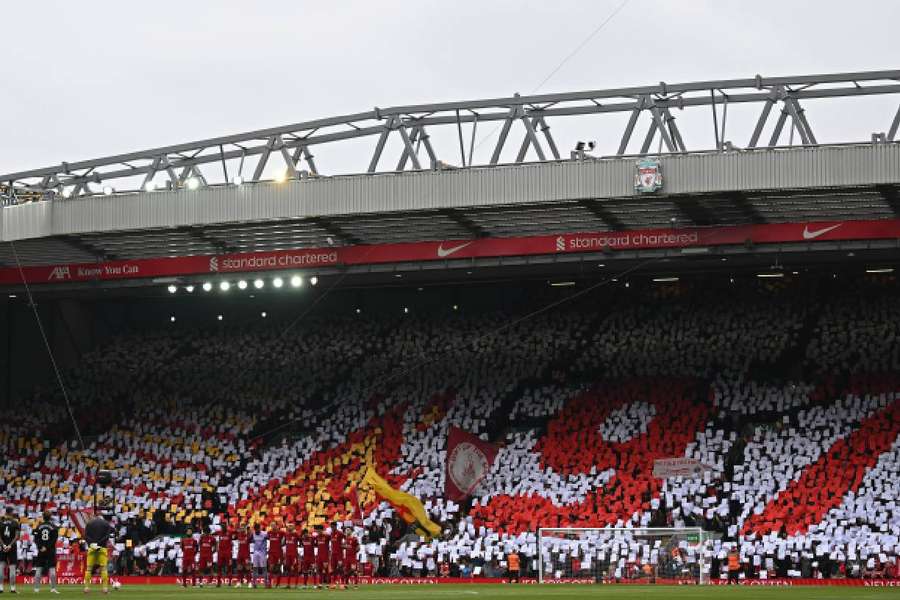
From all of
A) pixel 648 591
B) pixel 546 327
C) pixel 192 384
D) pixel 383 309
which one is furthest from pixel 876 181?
pixel 192 384

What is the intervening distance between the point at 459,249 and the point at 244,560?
37.2 feet

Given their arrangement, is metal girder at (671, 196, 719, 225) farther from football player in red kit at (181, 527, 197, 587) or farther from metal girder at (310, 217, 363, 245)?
football player in red kit at (181, 527, 197, 587)

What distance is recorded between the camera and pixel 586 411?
2003 inches

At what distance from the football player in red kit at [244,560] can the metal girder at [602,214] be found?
1216 cm

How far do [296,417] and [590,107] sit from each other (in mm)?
17181

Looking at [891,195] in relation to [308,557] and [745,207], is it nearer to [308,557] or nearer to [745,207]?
[745,207]

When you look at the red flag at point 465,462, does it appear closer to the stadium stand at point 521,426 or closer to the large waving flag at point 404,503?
the stadium stand at point 521,426

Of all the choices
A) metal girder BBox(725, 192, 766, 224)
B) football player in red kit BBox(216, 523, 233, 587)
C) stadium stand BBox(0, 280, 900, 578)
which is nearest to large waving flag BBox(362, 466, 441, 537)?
stadium stand BBox(0, 280, 900, 578)

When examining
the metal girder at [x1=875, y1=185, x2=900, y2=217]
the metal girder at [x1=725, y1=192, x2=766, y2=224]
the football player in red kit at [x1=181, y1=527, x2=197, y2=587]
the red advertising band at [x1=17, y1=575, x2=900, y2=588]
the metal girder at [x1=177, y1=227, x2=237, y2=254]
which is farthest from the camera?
the metal girder at [x1=177, y1=227, x2=237, y2=254]

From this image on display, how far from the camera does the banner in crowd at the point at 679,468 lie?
4650cm

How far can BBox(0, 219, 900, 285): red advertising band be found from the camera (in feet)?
141

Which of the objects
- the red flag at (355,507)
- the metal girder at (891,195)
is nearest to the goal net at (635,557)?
the red flag at (355,507)

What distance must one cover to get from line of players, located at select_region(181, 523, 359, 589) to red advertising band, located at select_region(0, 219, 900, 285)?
967 centimetres

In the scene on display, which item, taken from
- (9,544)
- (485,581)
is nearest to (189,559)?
(485,581)
